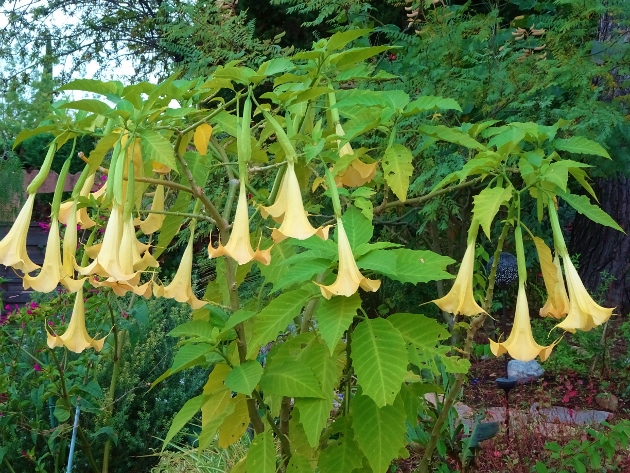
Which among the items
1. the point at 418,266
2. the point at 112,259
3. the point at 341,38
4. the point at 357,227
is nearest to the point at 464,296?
the point at 418,266

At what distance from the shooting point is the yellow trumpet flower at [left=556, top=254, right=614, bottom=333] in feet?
3.31

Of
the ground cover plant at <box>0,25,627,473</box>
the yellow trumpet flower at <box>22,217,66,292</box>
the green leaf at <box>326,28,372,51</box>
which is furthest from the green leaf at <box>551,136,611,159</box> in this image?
the yellow trumpet flower at <box>22,217,66,292</box>

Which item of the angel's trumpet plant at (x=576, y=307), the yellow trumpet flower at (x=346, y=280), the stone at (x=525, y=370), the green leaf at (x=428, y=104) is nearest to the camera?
the yellow trumpet flower at (x=346, y=280)

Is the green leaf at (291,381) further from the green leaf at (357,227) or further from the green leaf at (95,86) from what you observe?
the green leaf at (95,86)

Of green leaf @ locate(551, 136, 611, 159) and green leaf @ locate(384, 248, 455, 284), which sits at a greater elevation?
green leaf @ locate(551, 136, 611, 159)

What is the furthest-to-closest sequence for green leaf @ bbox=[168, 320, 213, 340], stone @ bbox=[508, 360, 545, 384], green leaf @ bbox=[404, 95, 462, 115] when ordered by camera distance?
1. stone @ bbox=[508, 360, 545, 384]
2. green leaf @ bbox=[168, 320, 213, 340]
3. green leaf @ bbox=[404, 95, 462, 115]

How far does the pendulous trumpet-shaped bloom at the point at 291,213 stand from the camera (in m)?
0.93

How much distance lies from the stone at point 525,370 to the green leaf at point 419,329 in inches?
118

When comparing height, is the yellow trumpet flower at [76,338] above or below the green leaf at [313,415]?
above

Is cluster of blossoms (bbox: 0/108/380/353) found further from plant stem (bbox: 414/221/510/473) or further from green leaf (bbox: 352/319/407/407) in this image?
plant stem (bbox: 414/221/510/473)

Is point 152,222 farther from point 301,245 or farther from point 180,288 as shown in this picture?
point 301,245

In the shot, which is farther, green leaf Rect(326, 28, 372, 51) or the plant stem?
the plant stem

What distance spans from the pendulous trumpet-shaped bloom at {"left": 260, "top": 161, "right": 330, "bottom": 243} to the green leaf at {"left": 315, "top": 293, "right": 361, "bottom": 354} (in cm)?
11

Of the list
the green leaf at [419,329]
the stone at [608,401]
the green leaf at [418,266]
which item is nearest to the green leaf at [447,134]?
the green leaf at [418,266]
